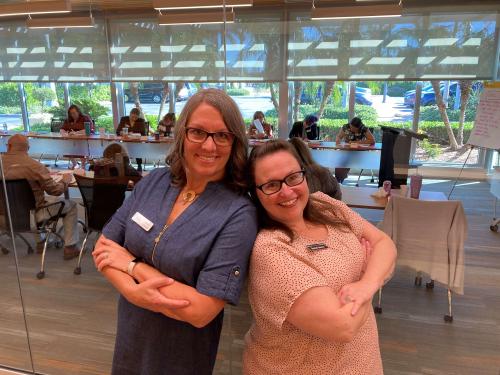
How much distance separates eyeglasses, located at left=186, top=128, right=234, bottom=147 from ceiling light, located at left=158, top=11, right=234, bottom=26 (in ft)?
7.87

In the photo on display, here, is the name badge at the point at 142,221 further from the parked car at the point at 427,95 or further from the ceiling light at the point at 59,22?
the parked car at the point at 427,95

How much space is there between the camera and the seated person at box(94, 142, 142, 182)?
9.35 feet

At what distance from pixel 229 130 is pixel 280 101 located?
396cm

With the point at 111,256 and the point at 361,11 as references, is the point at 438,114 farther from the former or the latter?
the point at 111,256

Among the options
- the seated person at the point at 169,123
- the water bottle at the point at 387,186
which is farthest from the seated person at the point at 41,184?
the water bottle at the point at 387,186

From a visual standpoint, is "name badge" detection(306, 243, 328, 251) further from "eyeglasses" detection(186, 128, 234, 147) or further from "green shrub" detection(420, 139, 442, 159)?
"green shrub" detection(420, 139, 442, 159)

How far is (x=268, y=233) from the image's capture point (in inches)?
36.5

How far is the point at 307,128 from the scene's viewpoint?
4.32 metres

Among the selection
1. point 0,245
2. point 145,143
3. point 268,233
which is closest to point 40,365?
point 0,245

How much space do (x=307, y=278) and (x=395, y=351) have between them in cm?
193

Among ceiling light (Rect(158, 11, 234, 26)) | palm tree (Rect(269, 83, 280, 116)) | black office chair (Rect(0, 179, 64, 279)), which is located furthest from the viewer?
palm tree (Rect(269, 83, 280, 116))

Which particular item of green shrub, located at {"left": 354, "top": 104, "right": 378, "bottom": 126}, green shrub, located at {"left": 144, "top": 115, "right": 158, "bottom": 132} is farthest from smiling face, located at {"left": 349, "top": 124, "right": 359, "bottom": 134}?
green shrub, located at {"left": 144, "top": 115, "right": 158, "bottom": 132}

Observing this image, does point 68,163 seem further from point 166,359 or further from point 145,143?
point 166,359

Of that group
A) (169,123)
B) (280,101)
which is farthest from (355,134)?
(169,123)
